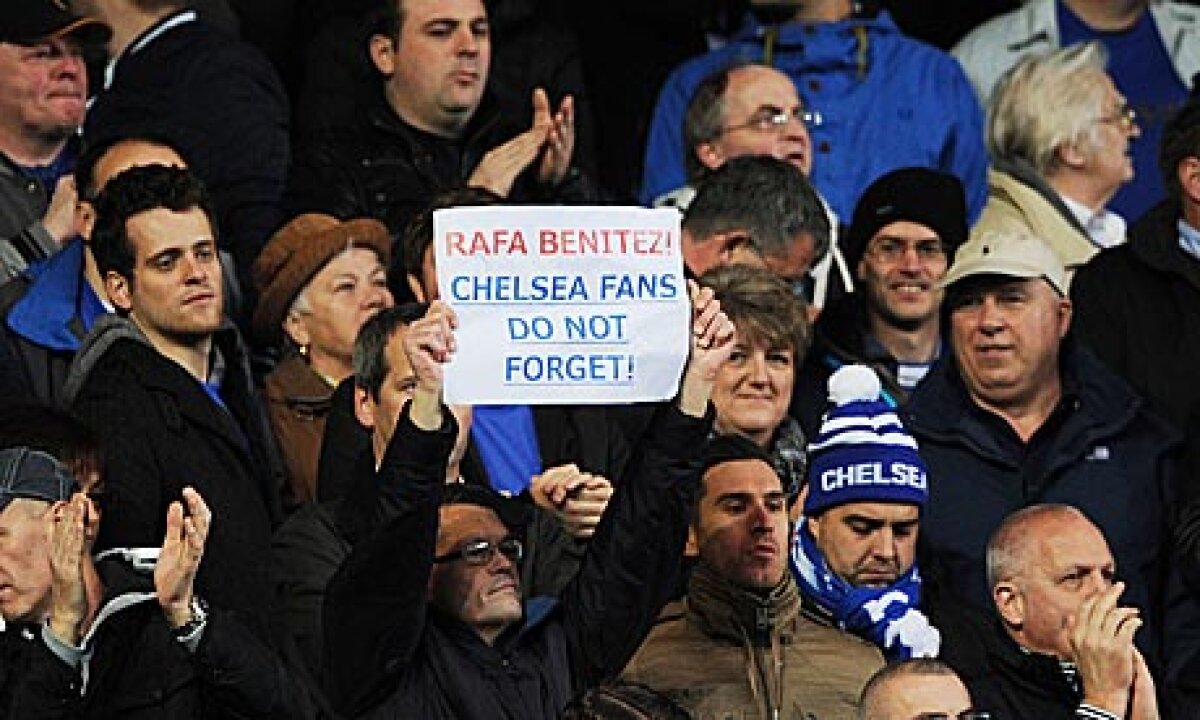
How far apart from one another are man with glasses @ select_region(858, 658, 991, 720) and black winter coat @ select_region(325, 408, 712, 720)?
554mm

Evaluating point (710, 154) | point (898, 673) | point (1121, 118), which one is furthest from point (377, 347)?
point (1121, 118)

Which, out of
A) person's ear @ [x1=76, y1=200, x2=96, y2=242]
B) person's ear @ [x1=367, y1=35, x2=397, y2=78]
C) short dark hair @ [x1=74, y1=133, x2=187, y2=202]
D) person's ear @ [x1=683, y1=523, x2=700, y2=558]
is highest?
person's ear @ [x1=367, y1=35, x2=397, y2=78]

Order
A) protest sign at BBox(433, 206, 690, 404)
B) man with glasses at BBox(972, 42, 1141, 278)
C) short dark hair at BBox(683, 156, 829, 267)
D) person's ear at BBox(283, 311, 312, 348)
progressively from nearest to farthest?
protest sign at BBox(433, 206, 690, 404) < person's ear at BBox(283, 311, 312, 348) < short dark hair at BBox(683, 156, 829, 267) < man with glasses at BBox(972, 42, 1141, 278)

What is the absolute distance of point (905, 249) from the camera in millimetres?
10594

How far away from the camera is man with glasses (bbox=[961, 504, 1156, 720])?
8.69 m

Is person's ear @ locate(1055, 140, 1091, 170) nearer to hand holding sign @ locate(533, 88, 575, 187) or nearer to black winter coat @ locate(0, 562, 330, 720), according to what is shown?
hand holding sign @ locate(533, 88, 575, 187)

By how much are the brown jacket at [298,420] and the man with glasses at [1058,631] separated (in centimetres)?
185

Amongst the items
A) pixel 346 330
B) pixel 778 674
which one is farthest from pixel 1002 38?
pixel 778 674

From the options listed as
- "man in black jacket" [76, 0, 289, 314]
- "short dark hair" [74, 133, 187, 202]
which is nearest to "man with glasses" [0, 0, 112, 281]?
"short dark hair" [74, 133, 187, 202]

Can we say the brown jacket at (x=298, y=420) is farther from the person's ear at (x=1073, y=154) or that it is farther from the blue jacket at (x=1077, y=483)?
the person's ear at (x=1073, y=154)

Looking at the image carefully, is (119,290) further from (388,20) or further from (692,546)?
(388,20)

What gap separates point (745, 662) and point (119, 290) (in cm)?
193

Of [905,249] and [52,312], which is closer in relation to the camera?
[52,312]

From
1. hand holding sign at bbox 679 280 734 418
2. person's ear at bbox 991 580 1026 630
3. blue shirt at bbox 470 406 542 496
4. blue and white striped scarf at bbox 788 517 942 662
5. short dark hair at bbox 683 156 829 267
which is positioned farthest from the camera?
short dark hair at bbox 683 156 829 267
